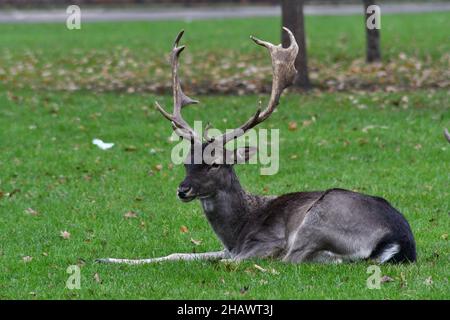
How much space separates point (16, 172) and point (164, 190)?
1988 millimetres

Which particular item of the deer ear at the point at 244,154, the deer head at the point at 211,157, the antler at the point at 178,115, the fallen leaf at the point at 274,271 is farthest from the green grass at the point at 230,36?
the fallen leaf at the point at 274,271

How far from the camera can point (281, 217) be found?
28.7 ft

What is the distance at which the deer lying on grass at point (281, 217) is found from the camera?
809 centimetres

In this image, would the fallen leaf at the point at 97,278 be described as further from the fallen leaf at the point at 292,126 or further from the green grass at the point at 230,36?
the green grass at the point at 230,36

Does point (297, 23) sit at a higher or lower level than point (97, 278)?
higher

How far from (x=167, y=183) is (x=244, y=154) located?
310 cm

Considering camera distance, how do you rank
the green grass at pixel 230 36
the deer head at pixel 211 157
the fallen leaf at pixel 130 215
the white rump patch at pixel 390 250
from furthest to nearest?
the green grass at pixel 230 36 → the fallen leaf at pixel 130 215 → the deer head at pixel 211 157 → the white rump patch at pixel 390 250

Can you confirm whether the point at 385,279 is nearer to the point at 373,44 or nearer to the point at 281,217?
the point at 281,217

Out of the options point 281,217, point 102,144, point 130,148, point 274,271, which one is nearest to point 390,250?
point 274,271

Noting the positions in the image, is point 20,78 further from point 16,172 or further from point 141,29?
point 141,29

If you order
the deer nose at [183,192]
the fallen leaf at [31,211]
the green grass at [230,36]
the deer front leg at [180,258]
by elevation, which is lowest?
the green grass at [230,36]
